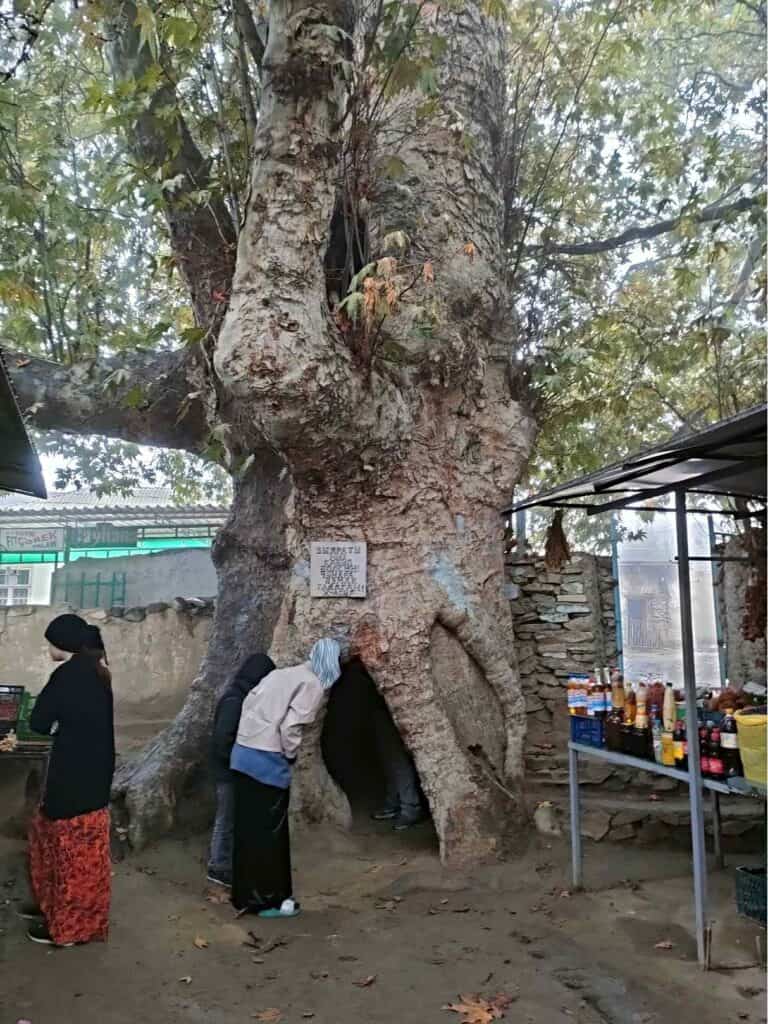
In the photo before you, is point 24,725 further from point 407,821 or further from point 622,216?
point 622,216

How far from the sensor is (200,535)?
572 inches

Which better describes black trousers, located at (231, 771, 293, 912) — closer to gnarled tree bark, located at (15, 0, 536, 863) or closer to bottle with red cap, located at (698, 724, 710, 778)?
gnarled tree bark, located at (15, 0, 536, 863)

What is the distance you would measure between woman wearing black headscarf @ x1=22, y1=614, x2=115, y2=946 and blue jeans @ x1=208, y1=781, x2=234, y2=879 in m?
0.98

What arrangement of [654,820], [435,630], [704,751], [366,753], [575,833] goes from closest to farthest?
[704,751] < [575,833] < [654,820] < [435,630] < [366,753]

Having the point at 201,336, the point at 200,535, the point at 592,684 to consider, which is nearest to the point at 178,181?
the point at 201,336

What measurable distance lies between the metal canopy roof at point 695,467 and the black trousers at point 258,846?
8.06 ft

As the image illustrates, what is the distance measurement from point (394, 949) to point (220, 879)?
1.42 metres

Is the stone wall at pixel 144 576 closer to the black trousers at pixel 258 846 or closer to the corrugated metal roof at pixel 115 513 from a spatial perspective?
the corrugated metal roof at pixel 115 513

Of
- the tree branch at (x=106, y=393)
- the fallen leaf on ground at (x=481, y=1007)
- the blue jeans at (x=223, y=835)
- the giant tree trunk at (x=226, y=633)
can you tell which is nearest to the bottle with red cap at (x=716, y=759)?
the fallen leaf on ground at (x=481, y=1007)

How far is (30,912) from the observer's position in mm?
→ 4414

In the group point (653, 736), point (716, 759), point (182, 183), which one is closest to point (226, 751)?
Result: point (653, 736)

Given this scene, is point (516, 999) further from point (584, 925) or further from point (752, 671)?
point (752, 671)

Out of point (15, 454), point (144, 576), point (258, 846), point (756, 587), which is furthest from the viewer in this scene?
point (144, 576)

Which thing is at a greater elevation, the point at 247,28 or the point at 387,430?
the point at 247,28
